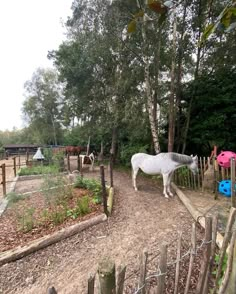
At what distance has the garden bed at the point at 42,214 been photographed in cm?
401

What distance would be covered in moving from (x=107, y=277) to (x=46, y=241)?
277 centimetres

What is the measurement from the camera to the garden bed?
4012 millimetres

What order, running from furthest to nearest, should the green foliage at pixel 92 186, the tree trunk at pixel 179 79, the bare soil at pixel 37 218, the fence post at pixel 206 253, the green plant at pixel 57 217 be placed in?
the tree trunk at pixel 179 79
the green foliage at pixel 92 186
the green plant at pixel 57 217
the bare soil at pixel 37 218
the fence post at pixel 206 253

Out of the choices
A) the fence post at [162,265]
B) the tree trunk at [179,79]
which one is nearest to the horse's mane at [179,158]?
the tree trunk at [179,79]

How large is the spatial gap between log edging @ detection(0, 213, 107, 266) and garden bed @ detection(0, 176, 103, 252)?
242 mm

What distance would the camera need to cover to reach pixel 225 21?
1.20m

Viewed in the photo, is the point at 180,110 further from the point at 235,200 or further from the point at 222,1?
the point at 235,200

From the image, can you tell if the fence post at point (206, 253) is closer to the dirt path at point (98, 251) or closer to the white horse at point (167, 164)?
the dirt path at point (98, 251)

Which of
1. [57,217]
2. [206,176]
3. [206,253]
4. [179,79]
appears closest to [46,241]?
[57,217]

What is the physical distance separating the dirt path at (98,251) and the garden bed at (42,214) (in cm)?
53

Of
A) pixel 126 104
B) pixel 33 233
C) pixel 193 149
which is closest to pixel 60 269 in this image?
pixel 33 233

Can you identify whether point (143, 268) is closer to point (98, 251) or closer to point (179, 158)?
point (98, 251)

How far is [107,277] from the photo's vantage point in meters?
1.26

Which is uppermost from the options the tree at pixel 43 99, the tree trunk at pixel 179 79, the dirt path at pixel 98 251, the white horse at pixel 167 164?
the tree at pixel 43 99
